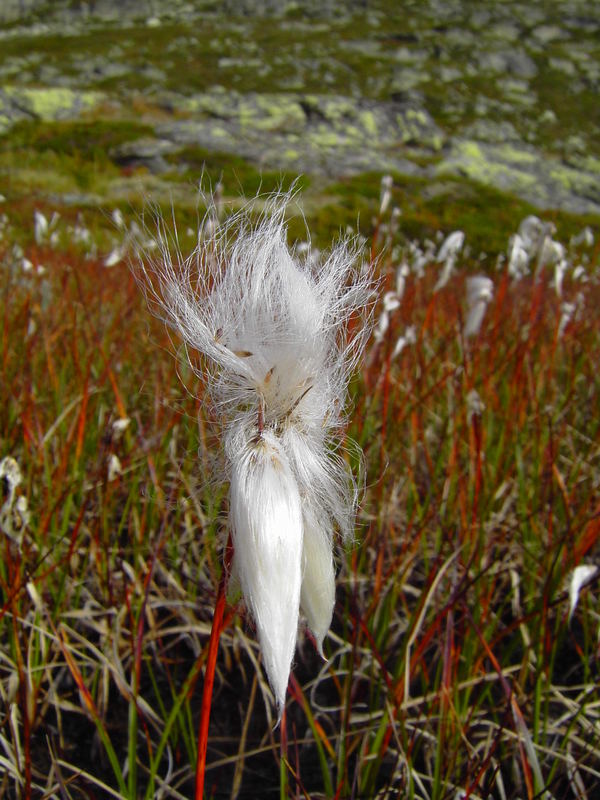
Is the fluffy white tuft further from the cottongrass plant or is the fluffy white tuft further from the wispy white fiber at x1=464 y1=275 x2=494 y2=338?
the wispy white fiber at x1=464 y1=275 x2=494 y2=338

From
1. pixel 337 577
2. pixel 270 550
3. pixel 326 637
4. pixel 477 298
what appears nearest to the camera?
pixel 270 550

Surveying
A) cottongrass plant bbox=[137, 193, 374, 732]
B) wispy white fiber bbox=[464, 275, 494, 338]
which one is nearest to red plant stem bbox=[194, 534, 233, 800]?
cottongrass plant bbox=[137, 193, 374, 732]

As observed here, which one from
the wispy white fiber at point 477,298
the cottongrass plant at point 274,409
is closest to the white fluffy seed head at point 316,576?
the cottongrass plant at point 274,409

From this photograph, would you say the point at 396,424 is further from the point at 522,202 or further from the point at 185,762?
the point at 522,202

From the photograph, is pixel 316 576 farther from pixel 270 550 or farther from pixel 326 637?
pixel 326 637

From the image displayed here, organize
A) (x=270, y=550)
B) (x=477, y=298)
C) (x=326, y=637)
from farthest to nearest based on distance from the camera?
(x=477, y=298) → (x=326, y=637) → (x=270, y=550)

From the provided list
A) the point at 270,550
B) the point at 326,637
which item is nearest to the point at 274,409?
the point at 270,550

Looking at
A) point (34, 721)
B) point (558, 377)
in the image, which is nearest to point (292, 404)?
point (34, 721)
